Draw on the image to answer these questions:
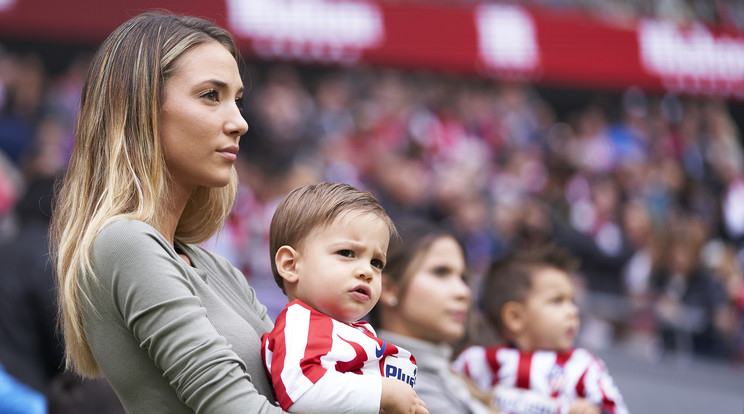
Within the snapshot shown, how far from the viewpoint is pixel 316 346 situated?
1.74 meters

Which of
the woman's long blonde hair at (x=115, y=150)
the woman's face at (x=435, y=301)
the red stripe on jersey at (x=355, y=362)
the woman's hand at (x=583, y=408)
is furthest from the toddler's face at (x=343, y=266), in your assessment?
the woman's hand at (x=583, y=408)

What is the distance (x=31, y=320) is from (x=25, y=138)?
407 centimetres

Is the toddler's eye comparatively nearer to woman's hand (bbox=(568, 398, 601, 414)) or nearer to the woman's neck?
the woman's neck

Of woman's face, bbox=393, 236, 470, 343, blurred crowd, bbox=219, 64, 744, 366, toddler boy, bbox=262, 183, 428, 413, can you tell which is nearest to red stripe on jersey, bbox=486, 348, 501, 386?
woman's face, bbox=393, 236, 470, 343

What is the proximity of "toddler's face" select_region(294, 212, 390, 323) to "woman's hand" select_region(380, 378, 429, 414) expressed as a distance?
21cm

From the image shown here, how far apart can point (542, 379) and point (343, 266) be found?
Result: 4.74 feet

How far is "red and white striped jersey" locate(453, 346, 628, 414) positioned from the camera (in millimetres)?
2926

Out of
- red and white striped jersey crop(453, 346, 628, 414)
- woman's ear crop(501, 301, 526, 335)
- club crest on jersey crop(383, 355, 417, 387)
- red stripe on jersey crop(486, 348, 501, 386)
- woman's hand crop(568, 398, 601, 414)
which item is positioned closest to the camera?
club crest on jersey crop(383, 355, 417, 387)

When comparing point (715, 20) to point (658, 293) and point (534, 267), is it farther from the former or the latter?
point (534, 267)

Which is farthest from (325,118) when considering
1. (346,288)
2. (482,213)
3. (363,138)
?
(346,288)

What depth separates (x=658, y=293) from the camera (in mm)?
7516

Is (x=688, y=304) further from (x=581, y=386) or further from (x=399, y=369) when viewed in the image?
(x=399, y=369)

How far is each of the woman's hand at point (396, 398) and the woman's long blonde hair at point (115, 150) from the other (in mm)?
632

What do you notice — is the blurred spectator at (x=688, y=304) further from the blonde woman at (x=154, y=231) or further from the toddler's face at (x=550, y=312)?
the blonde woman at (x=154, y=231)
